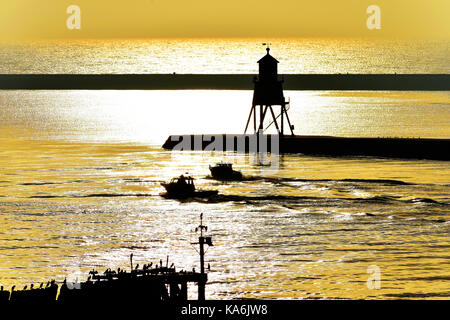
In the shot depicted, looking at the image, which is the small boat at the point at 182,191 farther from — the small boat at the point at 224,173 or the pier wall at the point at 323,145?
the pier wall at the point at 323,145


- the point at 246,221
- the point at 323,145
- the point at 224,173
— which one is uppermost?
the point at 323,145

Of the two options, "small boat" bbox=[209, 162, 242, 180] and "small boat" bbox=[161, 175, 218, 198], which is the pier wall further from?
"small boat" bbox=[161, 175, 218, 198]

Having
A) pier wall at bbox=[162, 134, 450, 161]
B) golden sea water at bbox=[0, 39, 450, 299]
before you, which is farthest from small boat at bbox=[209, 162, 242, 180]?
pier wall at bbox=[162, 134, 450, 161]

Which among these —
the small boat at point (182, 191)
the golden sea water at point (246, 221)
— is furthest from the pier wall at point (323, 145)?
the small boat at point (182, 191)

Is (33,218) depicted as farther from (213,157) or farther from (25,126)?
(25,126)

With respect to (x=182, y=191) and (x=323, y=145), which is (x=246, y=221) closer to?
(x=182, y=191)

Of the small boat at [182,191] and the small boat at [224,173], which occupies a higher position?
the small boat at [224,173]

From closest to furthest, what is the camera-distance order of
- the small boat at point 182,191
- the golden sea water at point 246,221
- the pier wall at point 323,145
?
the golden sea water at point 246,221 < the small boat at point 182,191 < the pier wall at point 323,145

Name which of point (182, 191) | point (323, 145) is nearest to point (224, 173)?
point (182, 191)

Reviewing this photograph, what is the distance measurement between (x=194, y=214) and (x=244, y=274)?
68.9ft

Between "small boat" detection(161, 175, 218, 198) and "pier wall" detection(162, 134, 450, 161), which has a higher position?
"pier wall" detection(162, 134, 450, 161)

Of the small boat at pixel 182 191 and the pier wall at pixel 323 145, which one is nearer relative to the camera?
the small boat at pixel 182 191

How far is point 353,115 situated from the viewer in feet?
636
